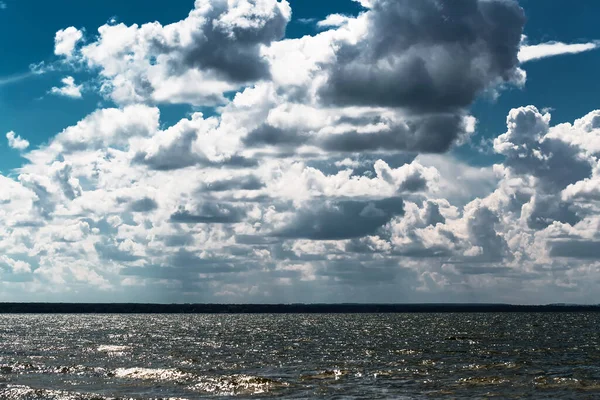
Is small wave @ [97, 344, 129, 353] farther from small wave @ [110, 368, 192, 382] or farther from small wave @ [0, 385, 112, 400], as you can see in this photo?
small wave @ [0, 385, 112, 400]

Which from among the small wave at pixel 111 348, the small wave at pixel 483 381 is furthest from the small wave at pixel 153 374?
the small wave at pixel 111 348

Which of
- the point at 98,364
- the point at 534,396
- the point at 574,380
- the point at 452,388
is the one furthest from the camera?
the point at 98,364

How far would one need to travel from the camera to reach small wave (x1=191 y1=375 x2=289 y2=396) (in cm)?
5228

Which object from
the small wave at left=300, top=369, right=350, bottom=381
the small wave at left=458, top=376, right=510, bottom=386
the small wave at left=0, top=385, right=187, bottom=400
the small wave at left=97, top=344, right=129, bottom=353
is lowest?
the small wave at left=97, top=344, right=129, bottom=353

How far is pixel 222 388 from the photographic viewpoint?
2137 inches

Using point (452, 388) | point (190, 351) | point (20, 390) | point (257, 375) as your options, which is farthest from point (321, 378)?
point (190, 351)

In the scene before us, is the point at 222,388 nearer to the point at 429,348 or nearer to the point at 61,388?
the point at 61,388

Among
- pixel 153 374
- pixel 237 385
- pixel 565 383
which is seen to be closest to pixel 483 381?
pixel 565 383

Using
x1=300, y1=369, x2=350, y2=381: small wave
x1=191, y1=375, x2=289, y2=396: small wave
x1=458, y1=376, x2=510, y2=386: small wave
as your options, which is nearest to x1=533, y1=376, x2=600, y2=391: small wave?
x1=458, y1=376, x2=510, y2=386: small wave

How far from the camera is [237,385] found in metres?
55.7

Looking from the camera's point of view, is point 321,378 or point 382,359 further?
point 382,359

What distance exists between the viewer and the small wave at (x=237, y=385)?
172 feet

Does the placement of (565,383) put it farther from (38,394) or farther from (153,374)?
Result: (38,394)

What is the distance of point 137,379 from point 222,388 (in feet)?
30.8
